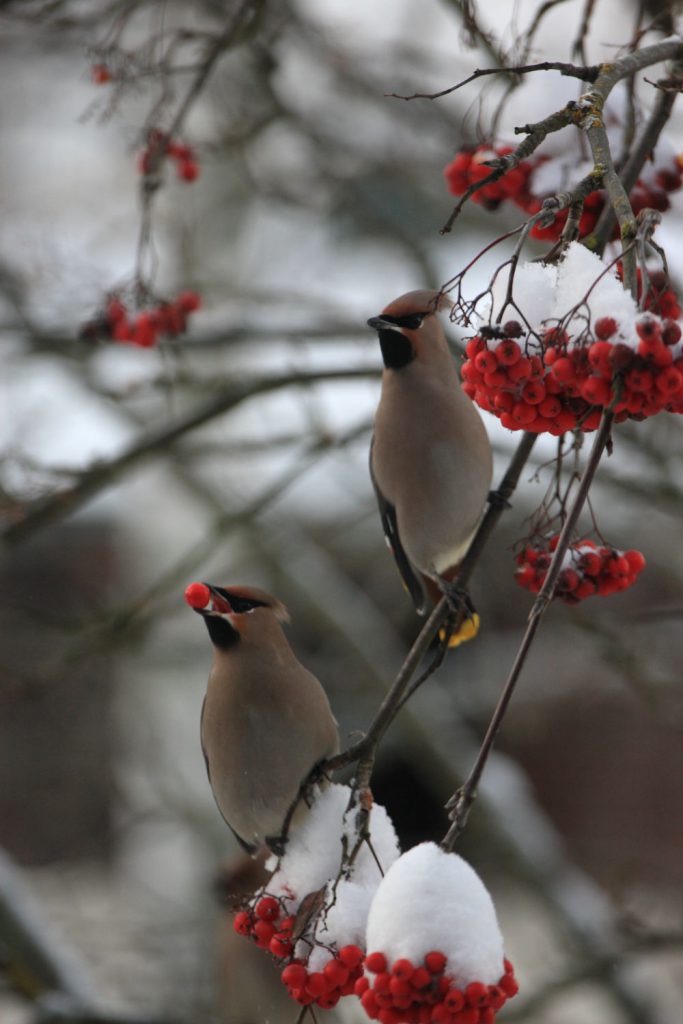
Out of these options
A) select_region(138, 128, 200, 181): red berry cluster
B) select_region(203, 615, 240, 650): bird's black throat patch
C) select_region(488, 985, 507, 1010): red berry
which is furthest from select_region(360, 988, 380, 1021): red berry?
select_region(138, 128, 200, 181): red berry cluster

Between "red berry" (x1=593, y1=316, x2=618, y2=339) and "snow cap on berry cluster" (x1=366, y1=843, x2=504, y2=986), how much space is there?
0.58 metres

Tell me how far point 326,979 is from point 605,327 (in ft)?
2.73

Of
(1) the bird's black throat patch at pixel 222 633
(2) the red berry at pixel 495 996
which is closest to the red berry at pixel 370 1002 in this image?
(2) the red berry at pixel 495 996

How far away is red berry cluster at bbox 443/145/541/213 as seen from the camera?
1.95 meters

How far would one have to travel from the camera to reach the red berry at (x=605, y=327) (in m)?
1.16

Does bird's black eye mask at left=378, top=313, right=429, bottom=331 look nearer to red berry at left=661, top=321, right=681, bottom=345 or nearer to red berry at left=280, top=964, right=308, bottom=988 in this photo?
red berry at left=661, top=321, right=681, bottom=345

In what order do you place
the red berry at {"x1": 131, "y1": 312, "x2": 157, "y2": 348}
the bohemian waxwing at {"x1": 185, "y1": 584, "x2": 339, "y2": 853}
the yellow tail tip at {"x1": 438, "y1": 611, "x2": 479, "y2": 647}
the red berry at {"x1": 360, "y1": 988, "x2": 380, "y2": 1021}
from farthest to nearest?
the red berry at {"x1": 131, "y1": 312, "x2": 157, "y2": 348}
the yellow tail tip at {"x1": 438, "y1": 611, "x2": 479, "y2": 647}
the bohemian waxwing at {"x1": 185, "y1": 584, "x2": 339, "y2": 853}
the red berry at {"x1": 360, "y1": 988, "x2": 380, "y2": 1021}

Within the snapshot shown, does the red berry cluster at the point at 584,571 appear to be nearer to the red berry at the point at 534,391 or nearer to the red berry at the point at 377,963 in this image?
the red berry at the point at 534,391

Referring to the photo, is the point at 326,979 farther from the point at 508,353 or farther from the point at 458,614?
the point at 508,353

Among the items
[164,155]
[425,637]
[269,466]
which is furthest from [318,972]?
[269,466]

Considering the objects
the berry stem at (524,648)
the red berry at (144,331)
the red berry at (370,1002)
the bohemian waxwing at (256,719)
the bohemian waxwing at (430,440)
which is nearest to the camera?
the berry stem at (524,648)

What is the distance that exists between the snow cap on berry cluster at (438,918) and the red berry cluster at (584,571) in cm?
52

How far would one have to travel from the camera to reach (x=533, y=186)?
1.94m

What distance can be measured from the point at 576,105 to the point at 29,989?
2826 millimetres
